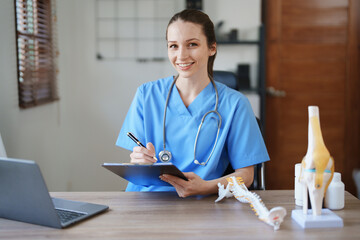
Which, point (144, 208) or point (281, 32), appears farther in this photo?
point (281, 32)

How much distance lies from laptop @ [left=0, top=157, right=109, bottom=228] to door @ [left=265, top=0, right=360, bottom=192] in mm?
2501

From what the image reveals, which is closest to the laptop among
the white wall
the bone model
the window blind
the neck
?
the bone model

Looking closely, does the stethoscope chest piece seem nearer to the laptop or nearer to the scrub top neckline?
the scrub top neckline

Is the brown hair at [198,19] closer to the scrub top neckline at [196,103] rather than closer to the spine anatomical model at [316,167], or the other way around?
the scrub top neckline at [196,103]

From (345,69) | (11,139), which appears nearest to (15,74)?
(11,139)

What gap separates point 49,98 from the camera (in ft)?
8.73

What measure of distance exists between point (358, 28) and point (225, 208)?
2732 mm

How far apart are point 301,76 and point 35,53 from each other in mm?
2030

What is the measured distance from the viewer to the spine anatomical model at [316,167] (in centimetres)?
102

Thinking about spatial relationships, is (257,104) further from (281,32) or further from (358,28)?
(358,28)

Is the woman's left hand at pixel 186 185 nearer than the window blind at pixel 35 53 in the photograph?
Yes

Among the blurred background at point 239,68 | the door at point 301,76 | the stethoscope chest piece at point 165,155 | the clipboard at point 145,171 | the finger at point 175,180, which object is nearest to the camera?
the clipboard at point 145,171

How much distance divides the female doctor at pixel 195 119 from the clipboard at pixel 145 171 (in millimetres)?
170

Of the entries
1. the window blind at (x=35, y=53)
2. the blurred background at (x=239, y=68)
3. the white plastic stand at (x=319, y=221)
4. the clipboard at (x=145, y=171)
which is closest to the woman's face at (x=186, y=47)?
the clipboard at (x=145, y=171)
